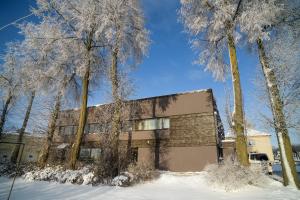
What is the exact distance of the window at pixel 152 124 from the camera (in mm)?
21163

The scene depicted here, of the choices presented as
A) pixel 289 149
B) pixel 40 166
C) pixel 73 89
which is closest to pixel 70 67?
pixel 73 89

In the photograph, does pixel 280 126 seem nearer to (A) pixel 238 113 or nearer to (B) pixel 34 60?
(A) pixel 238 113

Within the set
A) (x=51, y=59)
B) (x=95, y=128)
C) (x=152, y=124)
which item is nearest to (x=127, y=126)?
(x=152, y=124)

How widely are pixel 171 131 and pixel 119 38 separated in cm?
1019

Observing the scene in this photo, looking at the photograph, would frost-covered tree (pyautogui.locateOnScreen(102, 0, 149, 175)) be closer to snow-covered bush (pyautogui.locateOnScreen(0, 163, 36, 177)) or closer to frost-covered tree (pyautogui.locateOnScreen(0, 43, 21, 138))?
snow-covered bush (pyautogui.locateOnScreen(0, 163, 36, 177))

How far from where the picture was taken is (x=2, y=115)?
2436 cm

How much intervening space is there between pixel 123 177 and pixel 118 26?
1025 cm

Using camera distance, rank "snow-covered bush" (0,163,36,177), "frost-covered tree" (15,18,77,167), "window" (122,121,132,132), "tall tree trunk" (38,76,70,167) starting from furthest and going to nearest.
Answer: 1. "window" (122,121,132,132)
2. "tall tree trunk" (38,76,70,167)
3. "frost-covered tree" (15,18,77,167)
4. "snow-covered bush" (0,163,36,177)

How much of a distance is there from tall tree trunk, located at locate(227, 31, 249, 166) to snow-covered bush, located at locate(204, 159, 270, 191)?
66cm

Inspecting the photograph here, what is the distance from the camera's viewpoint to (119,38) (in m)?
15.0

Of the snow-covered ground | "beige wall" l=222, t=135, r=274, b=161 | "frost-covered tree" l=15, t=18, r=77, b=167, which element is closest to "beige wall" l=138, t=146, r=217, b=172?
the snow-covered ground

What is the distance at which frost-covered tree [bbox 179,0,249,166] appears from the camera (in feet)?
37.3

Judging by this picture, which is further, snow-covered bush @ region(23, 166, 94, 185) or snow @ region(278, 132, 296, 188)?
snow-covered bush @ region(23, 166, 94, 185)

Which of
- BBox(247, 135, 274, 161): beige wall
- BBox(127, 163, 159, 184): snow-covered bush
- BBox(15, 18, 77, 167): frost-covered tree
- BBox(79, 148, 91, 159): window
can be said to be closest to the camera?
BBox(127, 163, 159, 184): snow-covered bush
